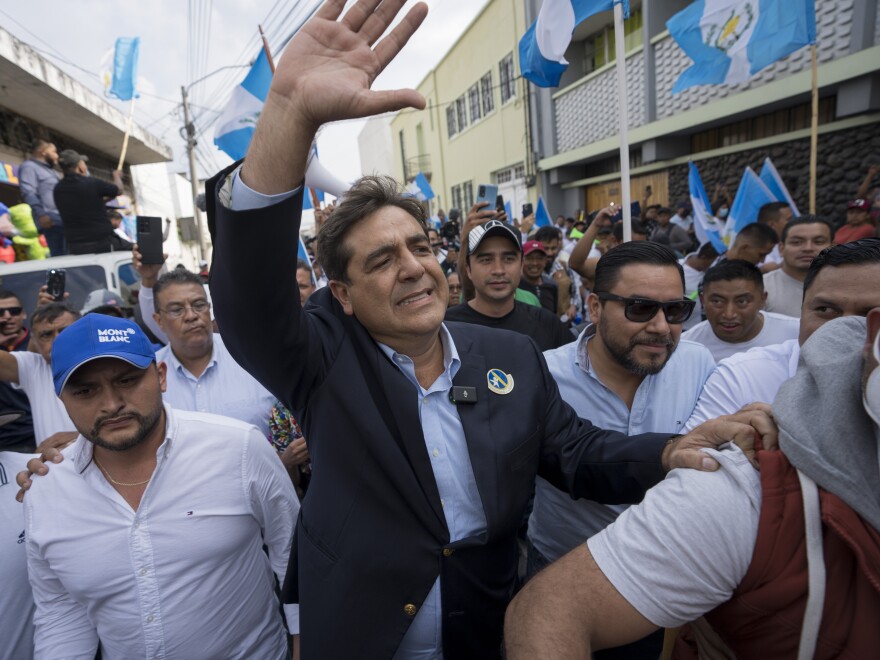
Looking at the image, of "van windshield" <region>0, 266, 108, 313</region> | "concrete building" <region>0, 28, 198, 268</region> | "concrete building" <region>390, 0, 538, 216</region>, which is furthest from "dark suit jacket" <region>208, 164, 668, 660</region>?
"concrete building" <region>390, 0, 538, 216</region>

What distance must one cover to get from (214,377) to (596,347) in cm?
208

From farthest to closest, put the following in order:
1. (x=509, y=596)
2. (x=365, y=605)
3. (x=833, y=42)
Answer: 1. (x=833, y=42)
2. (x=509, y=596)
3. (x=365, y=605)

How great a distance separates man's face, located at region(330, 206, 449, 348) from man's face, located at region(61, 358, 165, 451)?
2.86 feet

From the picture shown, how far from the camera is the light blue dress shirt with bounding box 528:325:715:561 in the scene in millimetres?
1948

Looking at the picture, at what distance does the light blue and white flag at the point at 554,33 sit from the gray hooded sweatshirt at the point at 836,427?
3750 millimetres

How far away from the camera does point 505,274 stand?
10.5 feet

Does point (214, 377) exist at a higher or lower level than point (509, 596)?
higher

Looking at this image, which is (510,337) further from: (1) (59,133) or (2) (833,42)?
(1) (59,133)

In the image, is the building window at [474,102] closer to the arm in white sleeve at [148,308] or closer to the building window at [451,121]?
the building window at [451,121]

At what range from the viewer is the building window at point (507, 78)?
17078 millimetres

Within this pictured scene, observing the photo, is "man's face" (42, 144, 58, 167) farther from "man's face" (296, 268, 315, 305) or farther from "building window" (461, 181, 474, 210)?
"building window" (461, 181, 474, 210)

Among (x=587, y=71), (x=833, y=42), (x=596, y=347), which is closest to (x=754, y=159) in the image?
(x=833, y=42)

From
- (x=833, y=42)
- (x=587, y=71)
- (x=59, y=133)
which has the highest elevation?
(x=587, y=71)

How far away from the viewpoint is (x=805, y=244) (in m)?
3.61
